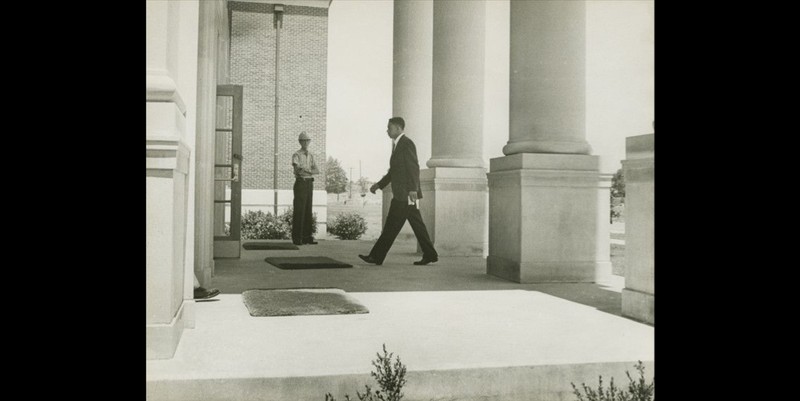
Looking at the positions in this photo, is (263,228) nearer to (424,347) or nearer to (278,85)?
(278,85)

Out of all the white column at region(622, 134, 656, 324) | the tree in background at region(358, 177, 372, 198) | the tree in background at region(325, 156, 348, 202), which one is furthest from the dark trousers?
the tree in background at region(325, 156, 348, 202)

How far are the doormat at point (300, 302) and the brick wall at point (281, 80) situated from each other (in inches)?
661

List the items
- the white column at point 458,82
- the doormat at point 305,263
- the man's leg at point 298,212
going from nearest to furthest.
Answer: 1. the doormat at point 305,263
2. the white column at point 458,82
3. the man's leg at point 298,212

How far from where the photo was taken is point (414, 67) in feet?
42.9

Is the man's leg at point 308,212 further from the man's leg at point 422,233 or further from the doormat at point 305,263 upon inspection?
the man's leg at point 422,233

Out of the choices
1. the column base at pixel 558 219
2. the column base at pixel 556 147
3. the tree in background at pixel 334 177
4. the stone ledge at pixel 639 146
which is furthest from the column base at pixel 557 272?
the tree in background at pixel 334 177

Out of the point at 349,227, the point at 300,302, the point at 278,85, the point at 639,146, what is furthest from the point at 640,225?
the point at 278,85

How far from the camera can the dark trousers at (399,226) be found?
9.31m

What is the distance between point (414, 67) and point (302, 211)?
3.74 metres
